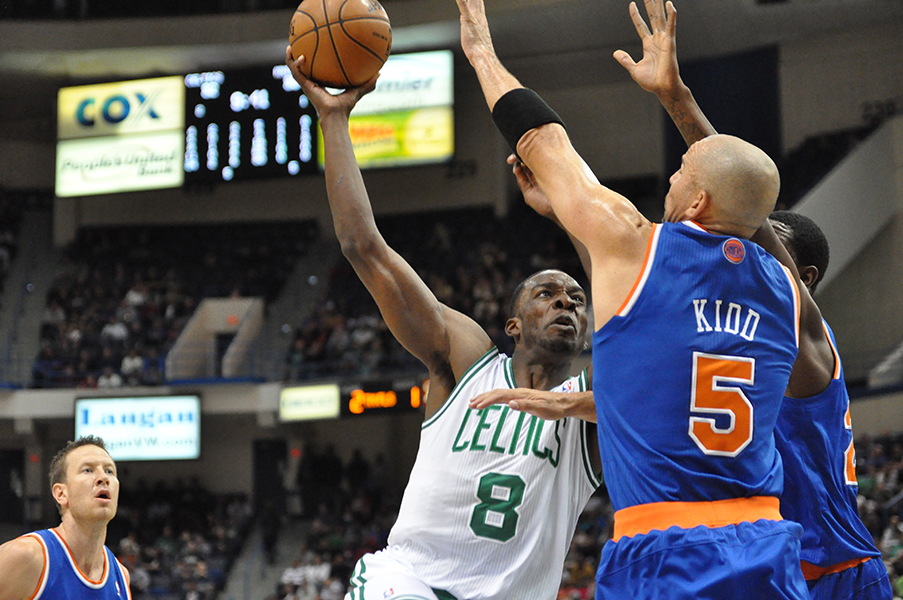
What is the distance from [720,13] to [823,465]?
17082 mm

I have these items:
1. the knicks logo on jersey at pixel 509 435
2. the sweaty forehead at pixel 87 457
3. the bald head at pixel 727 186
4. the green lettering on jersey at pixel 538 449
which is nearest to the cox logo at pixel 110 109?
the sweaty forehead at pixel 87 457

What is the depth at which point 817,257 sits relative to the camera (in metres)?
3.45

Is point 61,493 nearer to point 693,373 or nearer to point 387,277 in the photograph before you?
point 387,277

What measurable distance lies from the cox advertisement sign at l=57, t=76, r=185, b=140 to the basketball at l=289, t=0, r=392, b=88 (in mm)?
18956

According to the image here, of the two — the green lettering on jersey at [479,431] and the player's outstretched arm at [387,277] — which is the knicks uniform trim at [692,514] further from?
the player's outstretched arm at [387,277]

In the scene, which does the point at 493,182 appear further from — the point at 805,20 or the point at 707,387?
the point at 707,387

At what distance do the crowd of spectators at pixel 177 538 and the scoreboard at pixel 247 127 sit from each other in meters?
7.09

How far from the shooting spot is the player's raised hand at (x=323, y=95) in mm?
3654

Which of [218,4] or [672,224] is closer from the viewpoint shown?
[672,224]

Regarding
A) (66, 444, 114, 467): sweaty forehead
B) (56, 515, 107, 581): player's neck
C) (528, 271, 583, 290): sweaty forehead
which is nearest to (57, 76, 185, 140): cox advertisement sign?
(66, 444, 114, 467): sweaty forehead

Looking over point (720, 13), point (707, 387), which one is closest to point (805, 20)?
point (720, 13)

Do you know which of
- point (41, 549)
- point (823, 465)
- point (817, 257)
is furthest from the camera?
point (41, 549)

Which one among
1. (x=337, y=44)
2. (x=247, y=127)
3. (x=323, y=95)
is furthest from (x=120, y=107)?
(x=323, y=95)

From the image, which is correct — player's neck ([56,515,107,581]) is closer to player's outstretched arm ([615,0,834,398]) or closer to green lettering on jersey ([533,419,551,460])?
green lettering on jersey ([533,419,551,460])
